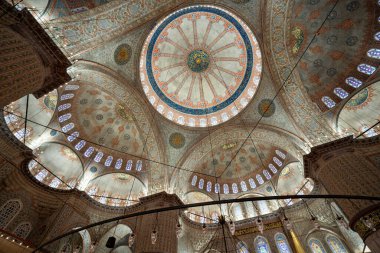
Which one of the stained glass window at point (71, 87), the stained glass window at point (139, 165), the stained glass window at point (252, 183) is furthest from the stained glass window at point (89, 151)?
the stained glass window at point (252, 183)

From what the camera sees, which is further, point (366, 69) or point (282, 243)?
point (282, 243)

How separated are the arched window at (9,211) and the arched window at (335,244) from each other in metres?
17.3

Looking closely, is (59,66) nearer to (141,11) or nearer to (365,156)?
(141,11)

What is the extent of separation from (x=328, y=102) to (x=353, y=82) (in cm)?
159

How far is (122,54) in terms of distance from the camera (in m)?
12.3

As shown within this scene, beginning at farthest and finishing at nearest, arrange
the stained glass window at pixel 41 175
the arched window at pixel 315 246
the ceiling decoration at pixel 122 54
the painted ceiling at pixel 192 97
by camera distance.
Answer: the stained glass window at pixel 41 175, the ceiling decoration at pixel 122 54, the arched window at pixel 315 246, the painted ceiling at pixel 192 97

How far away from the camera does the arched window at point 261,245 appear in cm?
1215

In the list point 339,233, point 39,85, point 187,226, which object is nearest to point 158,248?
point 187,226

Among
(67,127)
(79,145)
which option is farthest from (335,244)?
(67,127)

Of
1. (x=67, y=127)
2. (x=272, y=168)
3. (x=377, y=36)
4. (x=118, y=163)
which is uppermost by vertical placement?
(x=377, y=36)

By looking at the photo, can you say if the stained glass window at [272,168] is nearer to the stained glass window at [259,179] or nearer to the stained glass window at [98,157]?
the stained glass window at [259,179]

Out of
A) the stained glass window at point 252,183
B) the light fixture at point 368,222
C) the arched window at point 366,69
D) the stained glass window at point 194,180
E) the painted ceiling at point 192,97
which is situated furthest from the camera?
the stained glass window at point 252,183

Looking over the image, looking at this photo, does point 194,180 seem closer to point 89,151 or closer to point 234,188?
point 234,188

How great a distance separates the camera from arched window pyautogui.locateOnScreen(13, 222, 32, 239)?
10.4m
